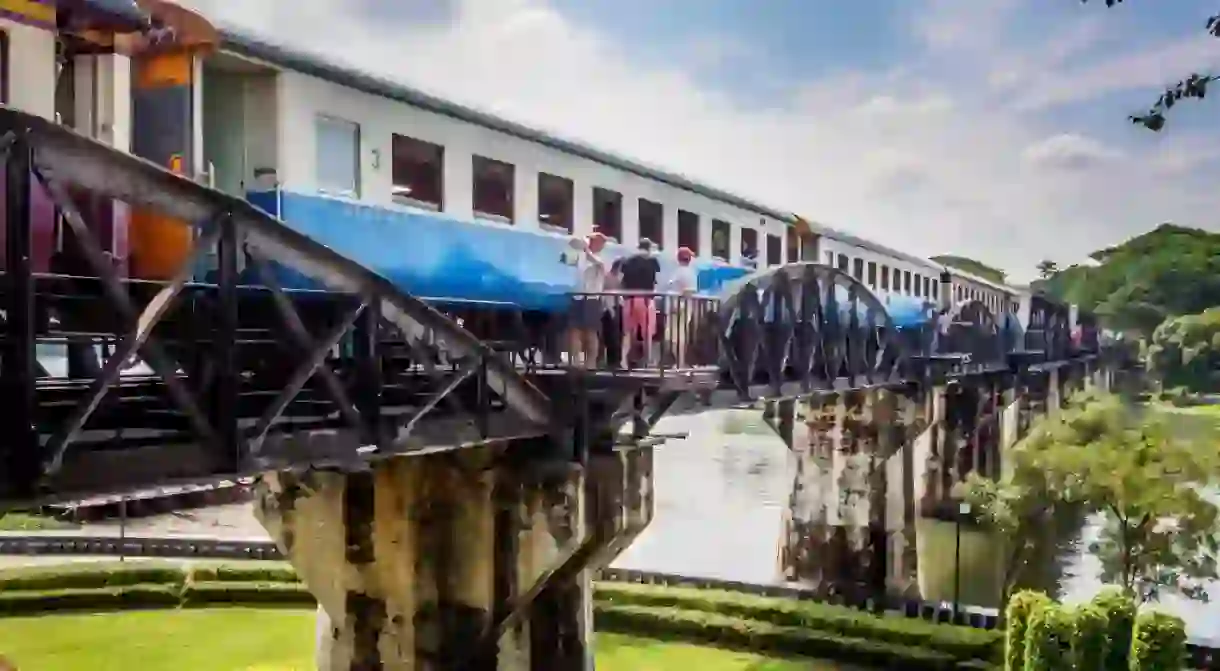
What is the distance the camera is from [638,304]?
1073 cm

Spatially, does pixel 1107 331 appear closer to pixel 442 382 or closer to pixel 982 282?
pixel 982 282

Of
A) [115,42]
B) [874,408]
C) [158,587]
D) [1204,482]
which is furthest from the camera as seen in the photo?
[874,408]

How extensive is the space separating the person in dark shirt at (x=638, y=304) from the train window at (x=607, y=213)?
8.34 ft

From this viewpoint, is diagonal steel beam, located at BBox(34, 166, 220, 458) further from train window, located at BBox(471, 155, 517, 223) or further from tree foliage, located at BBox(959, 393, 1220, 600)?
tree foliage, located at BBox(959, 393, 1220, 600)

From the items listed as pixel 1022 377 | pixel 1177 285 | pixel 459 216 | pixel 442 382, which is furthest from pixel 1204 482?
pixel 1177 285

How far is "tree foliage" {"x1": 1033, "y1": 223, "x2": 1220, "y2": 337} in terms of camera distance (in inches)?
1768

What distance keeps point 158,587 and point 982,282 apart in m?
32.1

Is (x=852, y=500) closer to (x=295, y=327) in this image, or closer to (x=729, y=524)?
(x=729, y=524)

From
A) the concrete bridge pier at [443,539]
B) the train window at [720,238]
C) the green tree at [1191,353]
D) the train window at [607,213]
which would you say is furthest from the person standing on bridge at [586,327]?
the green tree at [1191,353]

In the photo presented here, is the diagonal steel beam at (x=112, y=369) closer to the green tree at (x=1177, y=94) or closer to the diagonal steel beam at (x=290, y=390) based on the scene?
the diagonal steel beam at (x=290, y=390)

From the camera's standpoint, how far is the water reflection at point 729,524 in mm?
27812

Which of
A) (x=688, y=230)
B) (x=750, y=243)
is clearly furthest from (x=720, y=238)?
(x=750, y=243)

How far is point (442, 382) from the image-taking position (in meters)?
8.16

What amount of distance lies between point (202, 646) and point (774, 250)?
13.3 meters
